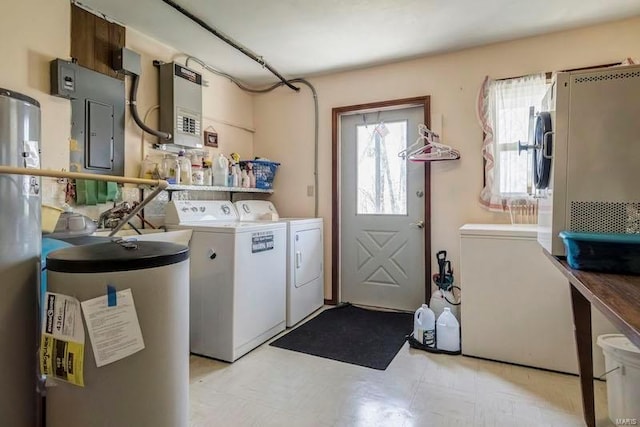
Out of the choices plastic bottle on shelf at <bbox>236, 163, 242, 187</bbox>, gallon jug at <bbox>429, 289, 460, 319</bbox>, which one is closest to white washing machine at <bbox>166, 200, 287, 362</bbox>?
plastic bottle on shelf at <bbox>236, 163, 242, 187</bbox>

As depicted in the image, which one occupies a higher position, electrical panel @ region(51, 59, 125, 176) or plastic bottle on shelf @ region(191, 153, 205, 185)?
electrical panel @ region(51, 59, 125, 176)

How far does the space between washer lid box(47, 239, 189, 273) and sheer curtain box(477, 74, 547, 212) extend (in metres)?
2.53

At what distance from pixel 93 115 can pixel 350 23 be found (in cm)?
187

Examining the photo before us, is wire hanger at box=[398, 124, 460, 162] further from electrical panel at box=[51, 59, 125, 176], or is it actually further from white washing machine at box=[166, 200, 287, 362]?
electrical panel at box=[51, 59, 125, 176]

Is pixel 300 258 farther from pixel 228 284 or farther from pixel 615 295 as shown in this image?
pixel 615 295

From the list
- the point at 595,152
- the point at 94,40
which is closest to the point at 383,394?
the point at 595,152

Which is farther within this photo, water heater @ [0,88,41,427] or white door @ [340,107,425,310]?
white door @ [340,107,425,310]

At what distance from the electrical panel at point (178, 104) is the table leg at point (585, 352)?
9.01 feet

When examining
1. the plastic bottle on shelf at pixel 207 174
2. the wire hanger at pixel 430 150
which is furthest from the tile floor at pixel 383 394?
the wire hanger at pixel 430 150

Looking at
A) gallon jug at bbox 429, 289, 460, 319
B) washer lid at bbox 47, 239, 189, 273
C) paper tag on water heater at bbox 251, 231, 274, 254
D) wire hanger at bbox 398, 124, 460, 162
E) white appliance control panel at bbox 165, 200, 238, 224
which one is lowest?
gallon jug at bbox 429, 289, 460, 319

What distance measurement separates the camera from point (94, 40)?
233 centimetres

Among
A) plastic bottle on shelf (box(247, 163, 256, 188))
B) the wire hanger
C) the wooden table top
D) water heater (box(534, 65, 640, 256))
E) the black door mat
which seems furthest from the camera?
plastic bottle on shelf (box(247, 163, 256, 188))

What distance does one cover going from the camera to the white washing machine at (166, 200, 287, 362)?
2.36 m

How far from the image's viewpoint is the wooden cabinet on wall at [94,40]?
2.23m
